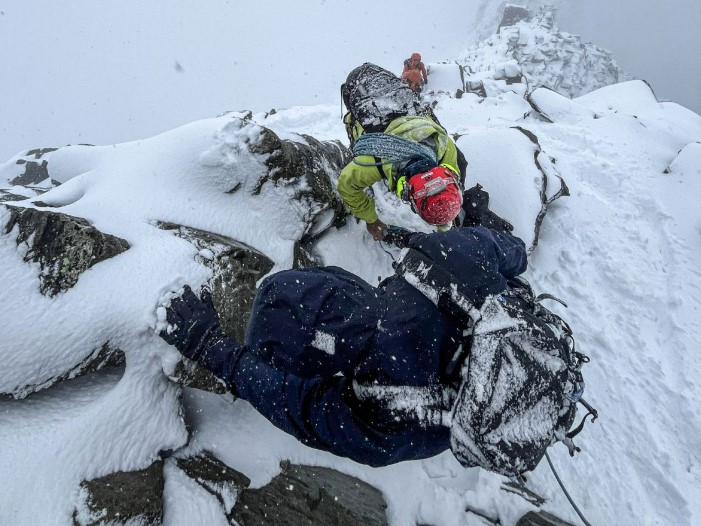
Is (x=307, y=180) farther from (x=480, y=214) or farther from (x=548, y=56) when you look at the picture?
(x=548, y=56)

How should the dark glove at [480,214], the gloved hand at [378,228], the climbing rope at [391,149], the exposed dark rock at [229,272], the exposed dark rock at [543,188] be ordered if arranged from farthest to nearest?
the exposed dark rock at [543,188], the gloved hand at [378,228], the dark glove at [480,214], the climbing rope at [391,149], the exposed dark rock at [229,272]

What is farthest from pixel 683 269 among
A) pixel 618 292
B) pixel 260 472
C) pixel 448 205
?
pixel 260 472

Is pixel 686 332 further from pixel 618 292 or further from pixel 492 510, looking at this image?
pixel 492 510

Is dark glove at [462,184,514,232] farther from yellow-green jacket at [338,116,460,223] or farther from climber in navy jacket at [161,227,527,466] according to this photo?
climber in navy jacket at [161,227,527,466]

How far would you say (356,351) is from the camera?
1.98 meters

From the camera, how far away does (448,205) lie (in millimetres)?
3223

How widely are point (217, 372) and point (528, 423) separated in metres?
1.98

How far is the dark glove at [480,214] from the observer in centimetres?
471

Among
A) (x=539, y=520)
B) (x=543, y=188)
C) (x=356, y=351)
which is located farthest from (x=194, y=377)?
(x=543, y=188)

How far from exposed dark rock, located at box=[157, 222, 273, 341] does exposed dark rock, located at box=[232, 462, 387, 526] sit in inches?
55.3

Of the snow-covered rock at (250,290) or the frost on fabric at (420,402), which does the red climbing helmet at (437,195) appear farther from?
the frost on fabric at (420,402)

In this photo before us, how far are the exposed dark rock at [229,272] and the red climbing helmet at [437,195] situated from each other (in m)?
1.95

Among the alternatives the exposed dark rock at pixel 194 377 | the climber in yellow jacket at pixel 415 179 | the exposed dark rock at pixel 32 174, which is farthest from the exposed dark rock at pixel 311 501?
the exposed dark rock at pixel 32 174

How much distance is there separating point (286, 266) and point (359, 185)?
4.54ft
